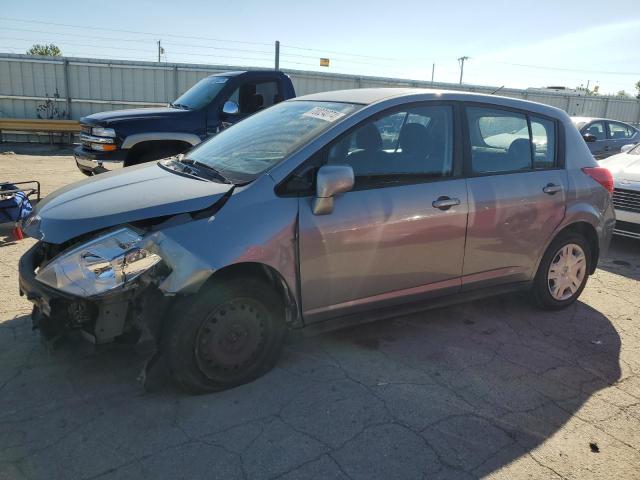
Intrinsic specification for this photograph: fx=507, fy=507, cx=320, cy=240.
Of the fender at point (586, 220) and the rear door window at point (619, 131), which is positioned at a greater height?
the rear door window at point (619, 131)

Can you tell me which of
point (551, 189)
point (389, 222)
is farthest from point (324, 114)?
point (551, 189)

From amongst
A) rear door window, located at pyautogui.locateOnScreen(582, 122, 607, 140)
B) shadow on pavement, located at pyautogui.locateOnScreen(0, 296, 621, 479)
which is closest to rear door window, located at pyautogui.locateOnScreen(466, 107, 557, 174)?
shadow on pavement, located at pyautogui.locateOnScreen(0, 296, 621, 479)

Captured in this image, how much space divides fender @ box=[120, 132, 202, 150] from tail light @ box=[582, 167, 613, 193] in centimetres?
495

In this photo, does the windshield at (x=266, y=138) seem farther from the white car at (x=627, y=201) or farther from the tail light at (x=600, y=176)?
the white car at (x=627, y=201)

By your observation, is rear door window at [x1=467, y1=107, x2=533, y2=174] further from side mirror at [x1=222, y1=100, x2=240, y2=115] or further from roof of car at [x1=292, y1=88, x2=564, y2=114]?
side mirror at [x1=222, y1=100, x2=240, y2=115]

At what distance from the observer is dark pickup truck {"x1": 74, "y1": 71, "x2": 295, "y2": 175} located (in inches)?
265

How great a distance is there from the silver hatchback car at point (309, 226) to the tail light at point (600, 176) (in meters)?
0.03

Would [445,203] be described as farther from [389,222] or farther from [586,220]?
[586,220]

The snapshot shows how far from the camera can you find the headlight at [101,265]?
106 inches

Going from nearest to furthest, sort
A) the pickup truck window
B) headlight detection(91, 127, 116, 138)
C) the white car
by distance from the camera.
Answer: the white car → headlight detection(91, 127, 116, 138) → the pickup truck window

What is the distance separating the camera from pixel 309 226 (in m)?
3.03

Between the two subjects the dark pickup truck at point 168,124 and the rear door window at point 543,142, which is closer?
the rear door window at point 543,142

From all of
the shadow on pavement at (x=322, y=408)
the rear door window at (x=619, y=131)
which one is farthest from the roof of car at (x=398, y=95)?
the rear door window at (x=619, y=131)

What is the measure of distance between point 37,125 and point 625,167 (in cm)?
1551
